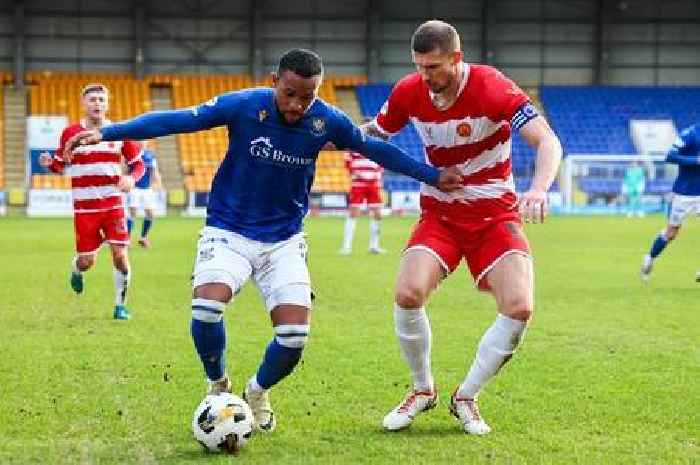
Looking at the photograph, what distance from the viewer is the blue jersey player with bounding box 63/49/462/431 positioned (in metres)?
6.71

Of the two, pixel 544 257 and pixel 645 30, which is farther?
pixel 645 30

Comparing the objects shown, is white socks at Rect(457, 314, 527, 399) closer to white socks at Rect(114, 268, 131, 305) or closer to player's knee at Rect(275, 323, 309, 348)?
player's knee at Rect(275, 323, 309, 348)

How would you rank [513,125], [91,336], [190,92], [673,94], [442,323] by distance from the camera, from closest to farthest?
1. [513,125]
2. [91,336]
3. [442,323]
4. [190,92]
5. [673,94]

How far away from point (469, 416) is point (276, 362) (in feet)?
3.78

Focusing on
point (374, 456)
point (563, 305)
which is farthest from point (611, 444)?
point (563, 305)

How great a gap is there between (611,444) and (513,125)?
187 centimetres

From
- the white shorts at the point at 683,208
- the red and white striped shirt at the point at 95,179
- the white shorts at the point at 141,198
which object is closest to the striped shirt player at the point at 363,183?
the white shorts at the point at 141,198

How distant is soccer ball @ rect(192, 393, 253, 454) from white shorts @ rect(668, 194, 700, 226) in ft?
36.6

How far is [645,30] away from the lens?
167 ft

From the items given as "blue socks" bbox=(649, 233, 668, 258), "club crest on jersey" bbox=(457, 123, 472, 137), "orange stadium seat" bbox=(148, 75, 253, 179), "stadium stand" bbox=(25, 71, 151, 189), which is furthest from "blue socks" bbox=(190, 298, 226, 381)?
"stadium stand" bbox=(25, 71, 151, 189)

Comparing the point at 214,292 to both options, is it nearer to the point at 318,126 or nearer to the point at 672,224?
the point at 318,126

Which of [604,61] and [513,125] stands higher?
[604,61]

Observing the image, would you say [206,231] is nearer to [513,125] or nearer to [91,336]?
[513,125]

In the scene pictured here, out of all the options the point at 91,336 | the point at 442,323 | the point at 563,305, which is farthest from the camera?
the point at 563,305
